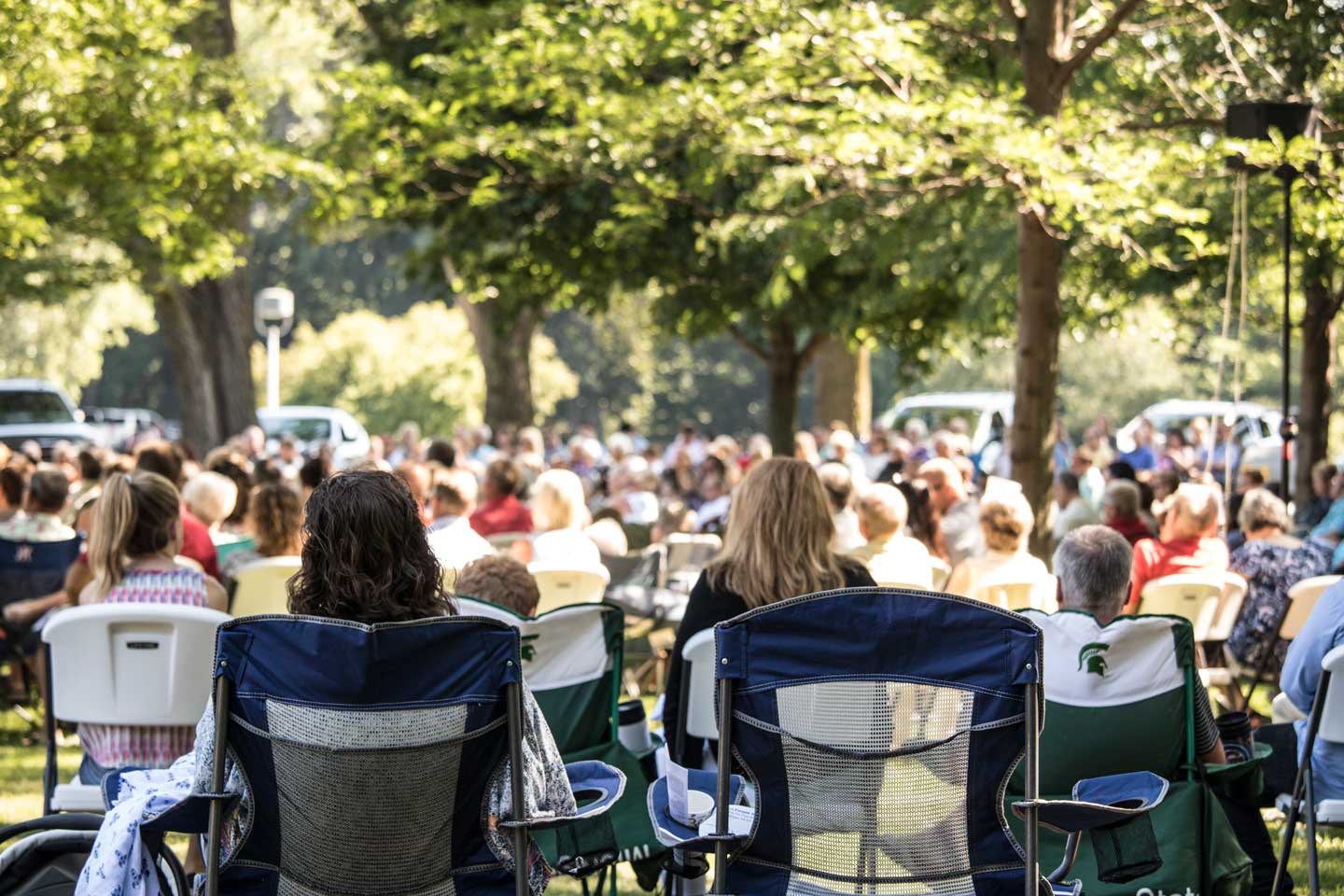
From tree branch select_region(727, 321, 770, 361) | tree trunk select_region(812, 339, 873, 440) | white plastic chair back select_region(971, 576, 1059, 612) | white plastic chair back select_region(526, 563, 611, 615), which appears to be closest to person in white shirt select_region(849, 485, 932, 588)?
white plastic chair back select_region(971, 576, 1059, 612)

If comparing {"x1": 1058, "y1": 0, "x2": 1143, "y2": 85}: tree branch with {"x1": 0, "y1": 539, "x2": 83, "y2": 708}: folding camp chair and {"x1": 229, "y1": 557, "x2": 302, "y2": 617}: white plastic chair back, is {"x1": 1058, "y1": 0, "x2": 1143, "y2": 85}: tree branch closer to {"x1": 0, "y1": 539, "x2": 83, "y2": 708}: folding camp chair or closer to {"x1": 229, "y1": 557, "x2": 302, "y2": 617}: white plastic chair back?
{"x1": 229, "y1": 557, "x2": 302, "y2": 617}: white plastic chair back

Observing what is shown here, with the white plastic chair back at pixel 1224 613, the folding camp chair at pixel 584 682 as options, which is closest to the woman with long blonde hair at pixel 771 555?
the folding camp chair at pixel 584 682

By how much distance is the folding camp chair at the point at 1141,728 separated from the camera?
14.6 ft

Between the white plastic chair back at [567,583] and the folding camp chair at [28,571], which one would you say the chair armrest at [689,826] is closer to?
the white plastic chair back at [567,583]

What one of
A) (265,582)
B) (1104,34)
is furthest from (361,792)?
(1104,34)

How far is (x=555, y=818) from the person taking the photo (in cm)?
344

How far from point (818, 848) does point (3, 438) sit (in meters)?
23.9

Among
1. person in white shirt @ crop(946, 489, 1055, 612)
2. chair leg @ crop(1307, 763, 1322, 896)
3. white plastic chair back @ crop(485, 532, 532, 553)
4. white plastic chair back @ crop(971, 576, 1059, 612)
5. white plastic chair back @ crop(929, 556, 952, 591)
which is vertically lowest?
chair leg @ crop(1307, 763, 1322, 896)

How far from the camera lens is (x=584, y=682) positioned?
16.6 feet

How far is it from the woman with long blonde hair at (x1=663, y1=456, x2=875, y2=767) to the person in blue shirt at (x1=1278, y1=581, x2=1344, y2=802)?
56.4 inches

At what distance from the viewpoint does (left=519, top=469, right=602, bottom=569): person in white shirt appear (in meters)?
8.47

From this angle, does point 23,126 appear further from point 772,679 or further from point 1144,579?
point 772,679

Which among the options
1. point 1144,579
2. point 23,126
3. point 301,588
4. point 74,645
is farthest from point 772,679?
point 23,126

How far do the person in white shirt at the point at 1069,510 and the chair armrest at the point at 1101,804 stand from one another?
6801 mm
